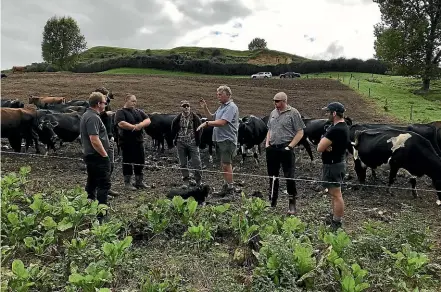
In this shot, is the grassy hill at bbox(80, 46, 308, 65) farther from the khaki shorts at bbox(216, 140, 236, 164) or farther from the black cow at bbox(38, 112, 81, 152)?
the khaki shorts at bbox(216, 140, 236, 164)

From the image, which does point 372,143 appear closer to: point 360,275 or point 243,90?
point 360,275

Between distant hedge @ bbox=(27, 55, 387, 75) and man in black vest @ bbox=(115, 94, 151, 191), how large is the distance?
47536mm

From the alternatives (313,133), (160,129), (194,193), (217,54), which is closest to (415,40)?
(313,133)

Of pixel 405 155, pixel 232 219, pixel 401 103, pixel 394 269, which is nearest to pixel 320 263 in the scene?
pixel 394 269

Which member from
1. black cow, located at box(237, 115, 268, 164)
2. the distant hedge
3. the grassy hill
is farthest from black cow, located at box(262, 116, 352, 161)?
the grassy hill

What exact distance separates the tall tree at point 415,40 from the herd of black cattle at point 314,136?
2483 cm

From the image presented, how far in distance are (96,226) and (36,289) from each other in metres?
1.41

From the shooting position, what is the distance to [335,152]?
7.61 meters

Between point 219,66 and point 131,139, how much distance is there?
48632 mm

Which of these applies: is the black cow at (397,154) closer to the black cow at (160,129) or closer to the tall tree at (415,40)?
the black cow at (160,129)

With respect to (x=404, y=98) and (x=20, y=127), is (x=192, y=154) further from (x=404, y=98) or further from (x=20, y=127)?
(x=404, y=98)

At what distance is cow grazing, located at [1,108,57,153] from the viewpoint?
556 inches

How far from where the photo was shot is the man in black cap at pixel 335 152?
749cm

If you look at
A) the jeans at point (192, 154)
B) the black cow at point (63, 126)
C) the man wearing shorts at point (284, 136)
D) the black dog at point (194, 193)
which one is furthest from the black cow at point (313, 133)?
the black cow at point (63, 126)
